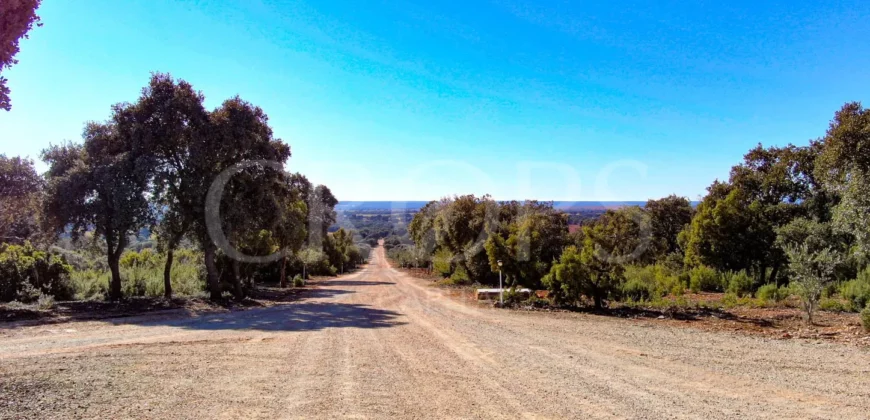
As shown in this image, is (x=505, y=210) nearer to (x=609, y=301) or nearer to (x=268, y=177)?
(x=609, y=301)

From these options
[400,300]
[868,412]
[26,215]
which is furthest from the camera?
[400,300]

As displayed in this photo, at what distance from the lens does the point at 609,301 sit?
1571 centimetres

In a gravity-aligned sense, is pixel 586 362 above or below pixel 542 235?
below

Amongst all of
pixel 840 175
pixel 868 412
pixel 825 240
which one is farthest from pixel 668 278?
pixel 868 412

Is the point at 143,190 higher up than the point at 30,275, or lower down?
higher up

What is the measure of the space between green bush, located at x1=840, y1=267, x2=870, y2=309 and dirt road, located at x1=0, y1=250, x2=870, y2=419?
679 cm

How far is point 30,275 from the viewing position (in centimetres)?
1609

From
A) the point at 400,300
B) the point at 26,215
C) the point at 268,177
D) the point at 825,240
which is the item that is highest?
the point at 268,177

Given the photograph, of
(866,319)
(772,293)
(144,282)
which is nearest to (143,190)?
(144,282)

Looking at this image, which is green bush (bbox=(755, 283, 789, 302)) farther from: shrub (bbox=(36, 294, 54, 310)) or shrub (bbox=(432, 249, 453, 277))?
shrub (bbox=(36, 294, 54, 310))

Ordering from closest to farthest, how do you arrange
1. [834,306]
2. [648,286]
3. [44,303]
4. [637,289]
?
1. [44,303]
2. [834,306]
3. [637,289]
4. [648,286]

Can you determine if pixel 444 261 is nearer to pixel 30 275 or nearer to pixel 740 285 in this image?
pixel 740 285

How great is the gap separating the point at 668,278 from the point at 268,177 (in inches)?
689

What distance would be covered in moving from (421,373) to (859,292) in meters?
15.1
